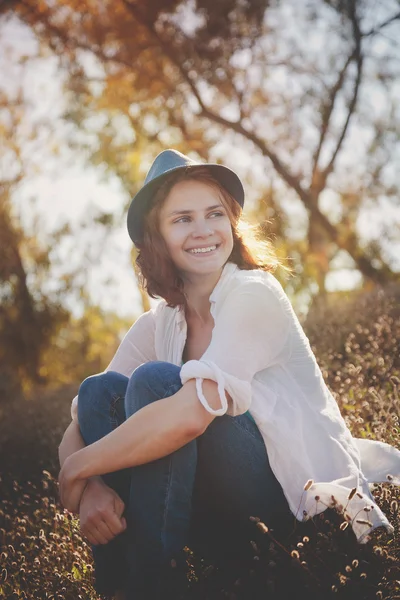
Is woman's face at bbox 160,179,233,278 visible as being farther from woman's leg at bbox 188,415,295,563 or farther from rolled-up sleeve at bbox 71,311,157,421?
woman's leg at bbox 188,415,295,563

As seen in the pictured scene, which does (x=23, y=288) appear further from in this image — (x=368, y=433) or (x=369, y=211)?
(x=368, y=433)

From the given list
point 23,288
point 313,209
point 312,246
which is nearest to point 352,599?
point 313,209

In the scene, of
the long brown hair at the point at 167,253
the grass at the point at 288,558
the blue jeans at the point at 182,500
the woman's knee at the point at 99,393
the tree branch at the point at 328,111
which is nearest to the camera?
the grass at the point at 288,558

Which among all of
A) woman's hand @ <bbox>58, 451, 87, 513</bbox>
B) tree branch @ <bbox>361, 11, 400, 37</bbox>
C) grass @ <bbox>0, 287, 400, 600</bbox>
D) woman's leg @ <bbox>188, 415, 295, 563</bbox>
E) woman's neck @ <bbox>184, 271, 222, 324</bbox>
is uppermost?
tree branch @ <bbox>361, 11, 400, 37</bbox>

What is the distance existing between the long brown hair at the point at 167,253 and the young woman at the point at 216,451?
0.13 meters

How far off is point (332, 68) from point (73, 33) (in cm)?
486

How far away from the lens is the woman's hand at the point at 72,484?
99.2 inches

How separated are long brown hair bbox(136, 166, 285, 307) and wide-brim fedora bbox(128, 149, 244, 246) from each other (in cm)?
3

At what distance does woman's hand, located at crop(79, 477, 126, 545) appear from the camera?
2.40 m

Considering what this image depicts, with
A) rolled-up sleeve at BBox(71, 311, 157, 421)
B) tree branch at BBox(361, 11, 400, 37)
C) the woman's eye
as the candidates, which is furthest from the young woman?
tree branch at BBox(361, 11, 400, 37)

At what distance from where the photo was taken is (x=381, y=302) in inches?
243

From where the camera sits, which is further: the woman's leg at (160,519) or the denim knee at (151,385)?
the denim knee at (151,385)

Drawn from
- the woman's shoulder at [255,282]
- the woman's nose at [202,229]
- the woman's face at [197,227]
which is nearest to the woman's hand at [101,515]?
the woman's shoulder at [255,282]

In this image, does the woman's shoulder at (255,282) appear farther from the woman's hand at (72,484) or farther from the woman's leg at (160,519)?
the woman's hand at (72,484)
